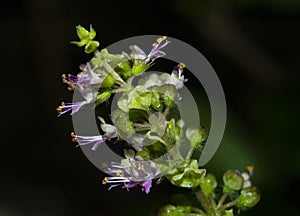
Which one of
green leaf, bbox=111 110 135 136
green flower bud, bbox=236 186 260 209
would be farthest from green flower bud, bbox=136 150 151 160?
green flower bud, bbox=236 186 260 209

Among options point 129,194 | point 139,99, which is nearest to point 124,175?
point 139,99

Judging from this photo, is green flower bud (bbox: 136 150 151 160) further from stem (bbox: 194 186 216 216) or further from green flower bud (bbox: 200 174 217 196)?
green flower bud (bbox: 200 174 217 196)

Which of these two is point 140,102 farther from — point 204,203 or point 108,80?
point 204,203

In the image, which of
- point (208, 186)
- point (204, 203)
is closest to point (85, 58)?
point (208, 186)

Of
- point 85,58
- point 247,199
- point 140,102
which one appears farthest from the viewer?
point 85,58

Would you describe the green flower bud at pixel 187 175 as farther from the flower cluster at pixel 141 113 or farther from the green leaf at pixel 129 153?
the green leaf at pixel 129 153
